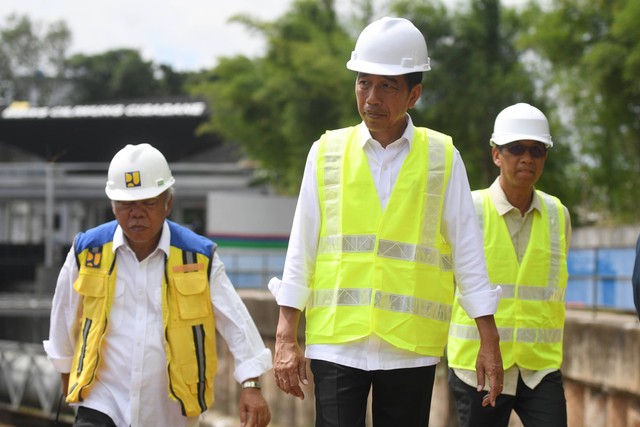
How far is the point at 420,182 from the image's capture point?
16.0 ft

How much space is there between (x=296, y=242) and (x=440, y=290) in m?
0.58

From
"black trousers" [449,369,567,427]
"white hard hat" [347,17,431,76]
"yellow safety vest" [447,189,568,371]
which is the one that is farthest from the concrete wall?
"white hard hat" [347,17,431,76]

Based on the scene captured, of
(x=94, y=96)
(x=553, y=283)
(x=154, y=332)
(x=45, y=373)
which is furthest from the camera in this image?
(x=94, y=96)

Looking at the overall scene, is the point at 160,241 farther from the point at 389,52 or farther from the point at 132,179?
the point at 389,52

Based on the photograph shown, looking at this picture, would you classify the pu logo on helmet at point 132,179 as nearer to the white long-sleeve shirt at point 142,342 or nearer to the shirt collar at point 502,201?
the white long-sleeve shirt at point 142,342

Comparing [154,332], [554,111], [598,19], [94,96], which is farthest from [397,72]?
[94,96]

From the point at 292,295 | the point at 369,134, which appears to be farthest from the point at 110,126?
the point at 292,295

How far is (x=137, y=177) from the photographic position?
5.51 metres

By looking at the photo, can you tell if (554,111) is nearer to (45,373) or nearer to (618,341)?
(45,373)

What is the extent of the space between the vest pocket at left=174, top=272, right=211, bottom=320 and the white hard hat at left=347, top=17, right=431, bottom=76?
49.5 inches

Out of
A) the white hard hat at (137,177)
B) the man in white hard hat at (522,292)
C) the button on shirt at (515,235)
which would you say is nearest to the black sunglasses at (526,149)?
the man in white hard hat at (522,292)

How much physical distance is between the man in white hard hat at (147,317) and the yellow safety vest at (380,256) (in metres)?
0.80

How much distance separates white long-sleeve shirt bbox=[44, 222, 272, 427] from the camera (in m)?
5.50

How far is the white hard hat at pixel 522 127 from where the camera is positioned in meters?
6.30
